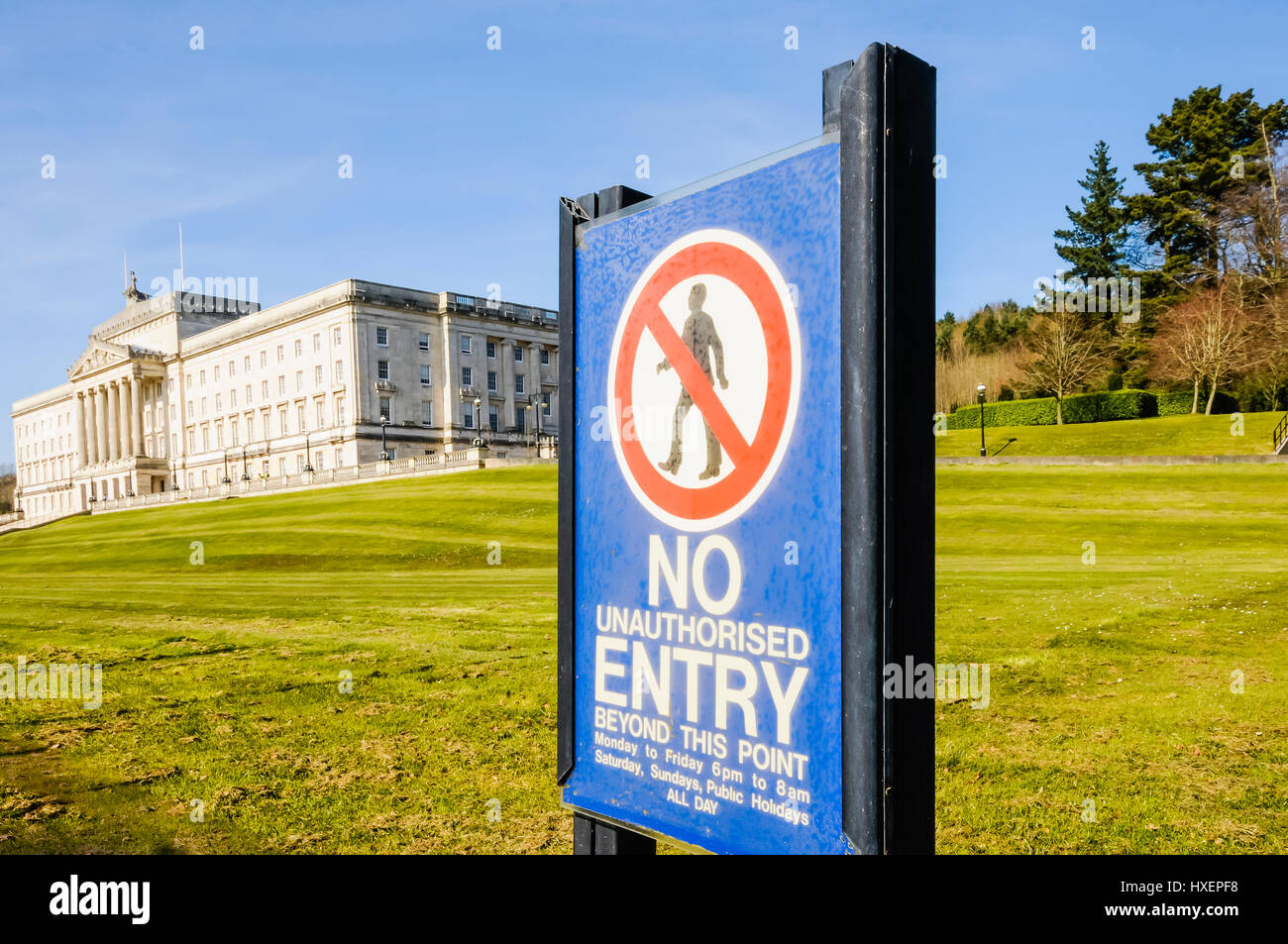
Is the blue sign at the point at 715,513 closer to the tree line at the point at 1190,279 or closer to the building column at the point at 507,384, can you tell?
the tree line at the point at 1190,279

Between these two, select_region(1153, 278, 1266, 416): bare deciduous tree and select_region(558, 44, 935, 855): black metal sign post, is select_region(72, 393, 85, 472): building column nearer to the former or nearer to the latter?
select_region(1153, 278, 1266, 416): bare deciduous tree

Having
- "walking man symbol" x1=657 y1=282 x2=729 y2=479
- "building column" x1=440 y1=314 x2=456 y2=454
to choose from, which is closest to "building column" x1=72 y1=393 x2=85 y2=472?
"building column" x1=440 y1=314 x2=456 y2=454

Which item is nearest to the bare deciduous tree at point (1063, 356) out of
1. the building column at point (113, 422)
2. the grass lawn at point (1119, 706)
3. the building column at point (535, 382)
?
the grass lawn at point (1119, 706)

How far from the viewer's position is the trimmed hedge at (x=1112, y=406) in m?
59.2

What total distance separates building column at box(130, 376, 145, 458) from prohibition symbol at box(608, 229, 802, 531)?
11077cm

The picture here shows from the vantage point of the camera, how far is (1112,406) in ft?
198

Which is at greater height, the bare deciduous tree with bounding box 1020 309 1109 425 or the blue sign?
the bare deciduous tree with bounding box 1020 309 1109 425

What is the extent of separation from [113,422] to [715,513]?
118m

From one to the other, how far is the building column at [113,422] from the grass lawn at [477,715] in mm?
97632

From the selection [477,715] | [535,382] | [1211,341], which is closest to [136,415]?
[535,382]

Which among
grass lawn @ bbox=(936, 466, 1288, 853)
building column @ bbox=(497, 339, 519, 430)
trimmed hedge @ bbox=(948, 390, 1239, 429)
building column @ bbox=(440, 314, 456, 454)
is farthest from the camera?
building column @ bbox=(497, 339, 519, 430)

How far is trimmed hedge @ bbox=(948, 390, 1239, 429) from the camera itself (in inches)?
2333
